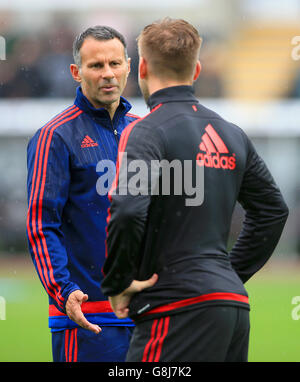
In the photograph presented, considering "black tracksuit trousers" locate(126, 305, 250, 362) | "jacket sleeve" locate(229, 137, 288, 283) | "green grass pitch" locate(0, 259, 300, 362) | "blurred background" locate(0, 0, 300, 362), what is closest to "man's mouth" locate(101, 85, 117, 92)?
"jacket sleeve" locate(229, 137, 288, 283)

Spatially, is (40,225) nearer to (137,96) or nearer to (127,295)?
(127,295)

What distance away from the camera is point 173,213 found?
303 cm

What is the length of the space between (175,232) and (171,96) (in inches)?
21.3

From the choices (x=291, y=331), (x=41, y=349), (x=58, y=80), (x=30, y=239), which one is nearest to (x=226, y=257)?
(x=30, y=239)

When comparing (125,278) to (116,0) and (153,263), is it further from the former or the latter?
(116,0)

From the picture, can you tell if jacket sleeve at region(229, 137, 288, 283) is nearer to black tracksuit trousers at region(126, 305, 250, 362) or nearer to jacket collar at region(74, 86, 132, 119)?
black tracksuit trousers at region(126, 305, 250, 362)

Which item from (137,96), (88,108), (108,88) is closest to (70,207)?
(88,108)

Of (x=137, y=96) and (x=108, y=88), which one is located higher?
(x=137, y=96)

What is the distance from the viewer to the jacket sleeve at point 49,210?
12.0ft

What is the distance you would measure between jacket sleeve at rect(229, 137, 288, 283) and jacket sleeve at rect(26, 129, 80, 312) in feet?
2.49

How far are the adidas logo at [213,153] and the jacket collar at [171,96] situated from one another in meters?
0.15

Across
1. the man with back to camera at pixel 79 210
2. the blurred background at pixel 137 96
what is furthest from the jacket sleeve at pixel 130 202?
the blurred background at pixel 137 96

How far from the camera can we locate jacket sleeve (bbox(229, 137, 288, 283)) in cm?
339

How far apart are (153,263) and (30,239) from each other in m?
0.92
